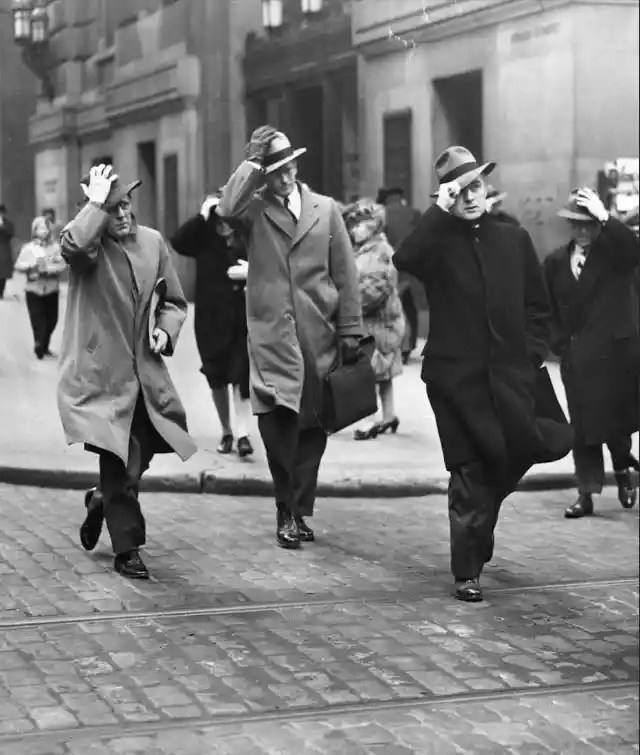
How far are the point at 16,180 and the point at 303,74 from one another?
15.6ft

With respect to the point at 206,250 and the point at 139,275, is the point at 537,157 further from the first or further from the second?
the point at 139,275

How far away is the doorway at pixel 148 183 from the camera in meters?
11.2

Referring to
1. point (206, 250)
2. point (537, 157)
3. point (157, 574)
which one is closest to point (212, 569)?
point (157, 574)

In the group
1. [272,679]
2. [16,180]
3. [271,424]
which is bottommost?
[272,679]

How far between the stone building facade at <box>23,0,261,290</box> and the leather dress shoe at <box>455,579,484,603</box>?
3537 mm

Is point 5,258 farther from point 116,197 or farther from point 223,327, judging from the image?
point 116,197

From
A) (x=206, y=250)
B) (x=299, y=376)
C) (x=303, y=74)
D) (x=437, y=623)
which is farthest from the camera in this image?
(x=303, y=74)

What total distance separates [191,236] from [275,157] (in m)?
2.08

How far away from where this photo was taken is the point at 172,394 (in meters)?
7.70

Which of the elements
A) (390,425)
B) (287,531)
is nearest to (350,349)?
(287,531)

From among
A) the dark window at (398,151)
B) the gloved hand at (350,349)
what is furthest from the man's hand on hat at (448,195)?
the dark window at (398,151)

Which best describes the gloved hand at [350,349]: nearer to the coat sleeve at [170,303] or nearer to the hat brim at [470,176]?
the coat sleeve at [170,303]

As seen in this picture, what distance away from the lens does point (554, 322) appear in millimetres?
9359

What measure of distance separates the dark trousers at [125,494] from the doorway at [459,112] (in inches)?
322
